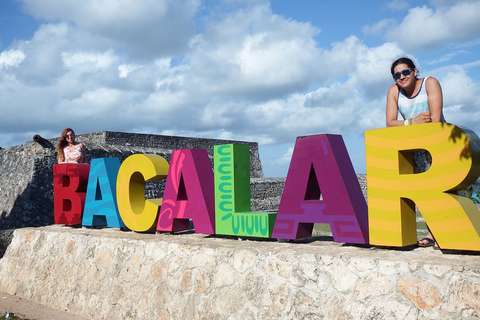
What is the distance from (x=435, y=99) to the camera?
444 cm

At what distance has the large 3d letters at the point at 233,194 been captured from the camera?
5.66 meters

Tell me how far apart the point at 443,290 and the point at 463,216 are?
0.74 metres

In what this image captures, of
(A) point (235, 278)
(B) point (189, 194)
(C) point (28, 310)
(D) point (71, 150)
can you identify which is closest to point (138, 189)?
(B) point (189, 194)

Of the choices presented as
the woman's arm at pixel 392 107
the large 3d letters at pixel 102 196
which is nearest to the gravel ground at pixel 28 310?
the large 3d letters at pixel 102 196

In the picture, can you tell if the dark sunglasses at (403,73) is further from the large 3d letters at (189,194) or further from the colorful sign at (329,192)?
the large 3d letters at (189,194)

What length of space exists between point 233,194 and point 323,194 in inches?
48.1

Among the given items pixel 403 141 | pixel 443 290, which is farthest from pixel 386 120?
pixel 443 290

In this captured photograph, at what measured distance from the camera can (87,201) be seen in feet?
26.1

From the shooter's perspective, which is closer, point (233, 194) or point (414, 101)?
point (414, 101)

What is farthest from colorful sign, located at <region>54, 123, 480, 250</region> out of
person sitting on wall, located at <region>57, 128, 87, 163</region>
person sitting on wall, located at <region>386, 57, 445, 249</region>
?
person sitting on wall, located at <region>57, 128, 87, 163</region>

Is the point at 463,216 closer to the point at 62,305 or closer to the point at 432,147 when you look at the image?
the point at 432,147

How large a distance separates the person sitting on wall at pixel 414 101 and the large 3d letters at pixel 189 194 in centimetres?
250

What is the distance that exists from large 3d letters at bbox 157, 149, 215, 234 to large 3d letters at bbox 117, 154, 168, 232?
20cm

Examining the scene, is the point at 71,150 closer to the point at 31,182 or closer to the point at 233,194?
the point at 31,182
